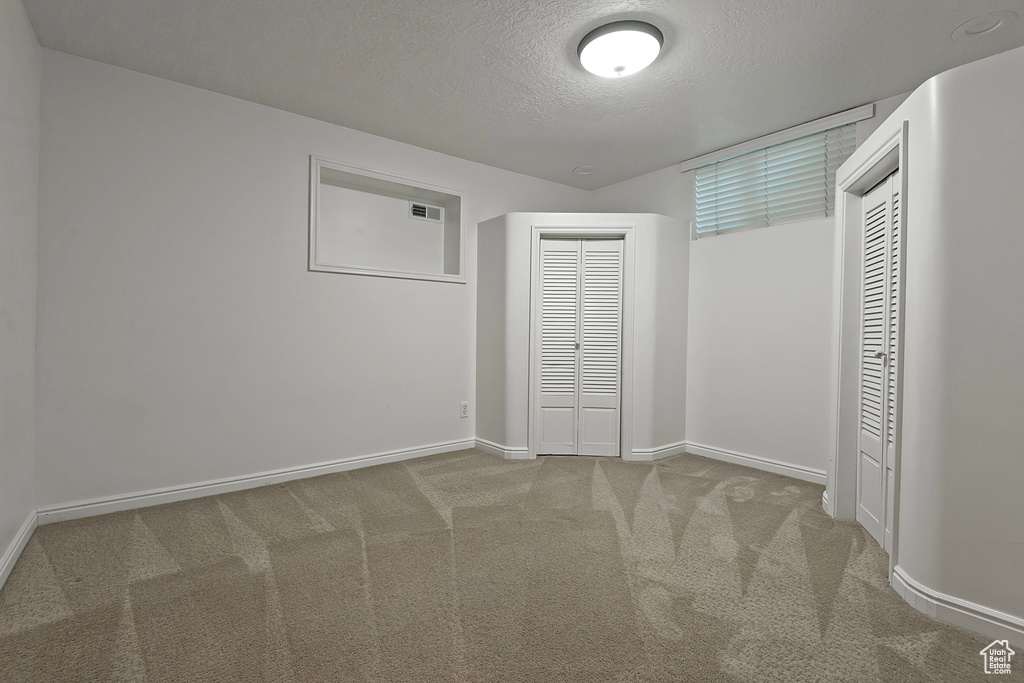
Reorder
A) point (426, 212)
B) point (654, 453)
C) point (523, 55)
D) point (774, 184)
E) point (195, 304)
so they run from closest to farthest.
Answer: point (523, 55)
point (195, 304)
point (774, 184)
point (654, 453)
point (426, 212)

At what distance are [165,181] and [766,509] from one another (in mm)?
4164

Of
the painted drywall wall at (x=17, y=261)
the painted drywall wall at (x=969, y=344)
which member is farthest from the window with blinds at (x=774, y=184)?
the painted drywall wall at (x=17, y=261)

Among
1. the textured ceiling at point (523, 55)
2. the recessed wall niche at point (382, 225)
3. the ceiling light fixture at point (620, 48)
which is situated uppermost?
the textured ceiling at point (523, 55)

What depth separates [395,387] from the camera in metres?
4.10

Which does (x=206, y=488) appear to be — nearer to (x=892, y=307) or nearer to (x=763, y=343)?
(x=892, y=307)

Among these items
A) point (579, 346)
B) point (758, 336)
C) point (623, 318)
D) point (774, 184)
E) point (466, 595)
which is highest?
point (774, 184)

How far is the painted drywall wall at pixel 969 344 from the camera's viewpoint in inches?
68.1

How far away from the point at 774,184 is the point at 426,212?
2859 mm

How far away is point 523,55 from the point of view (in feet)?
9.12

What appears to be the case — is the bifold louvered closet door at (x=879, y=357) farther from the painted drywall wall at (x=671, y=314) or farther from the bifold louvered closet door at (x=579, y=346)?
the bifold louvered closet door at (x=579, y=346)

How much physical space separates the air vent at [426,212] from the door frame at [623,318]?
90 centimetres

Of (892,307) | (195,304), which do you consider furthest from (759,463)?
(195,304)

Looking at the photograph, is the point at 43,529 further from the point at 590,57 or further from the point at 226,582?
the point at 590,57

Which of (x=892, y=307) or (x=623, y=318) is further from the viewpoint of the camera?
(x=623, y=318)
